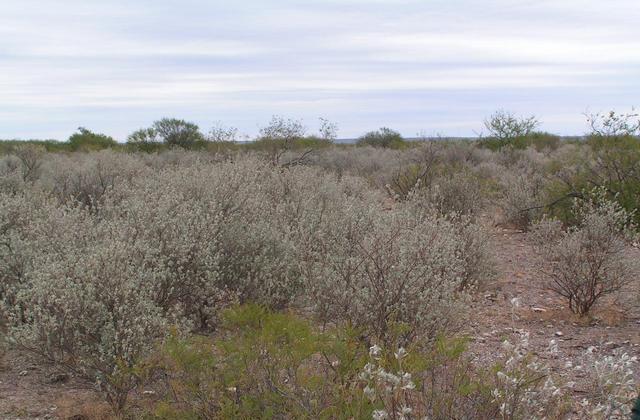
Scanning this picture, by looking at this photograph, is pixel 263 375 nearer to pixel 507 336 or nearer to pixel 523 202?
pixel 507 336

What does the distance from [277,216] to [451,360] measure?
4655 millimetres

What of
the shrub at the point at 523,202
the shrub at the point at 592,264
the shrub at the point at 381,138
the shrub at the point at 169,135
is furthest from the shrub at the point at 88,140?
the shrub at the point at 592,264

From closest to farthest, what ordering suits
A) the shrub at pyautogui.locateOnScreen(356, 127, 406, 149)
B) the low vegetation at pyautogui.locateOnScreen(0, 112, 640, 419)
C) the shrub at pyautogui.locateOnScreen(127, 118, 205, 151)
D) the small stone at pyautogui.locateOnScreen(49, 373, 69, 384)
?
the low vegetation at pyautogui.locateOnScreen(0, 112, 640, 419) < the small stone at pyautogui.locateOnScreen(49, 373, 69, 384) < the shrub at pyautogui.locateOnScreen(127, 118, 205, 151) < the shrub at pyautogui.locateOnScreen(356, 127, 406, 149)

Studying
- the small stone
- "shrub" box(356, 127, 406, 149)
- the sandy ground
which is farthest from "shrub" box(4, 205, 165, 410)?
"shrub" box(356, 127, 406, 149)

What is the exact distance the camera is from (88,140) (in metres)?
40.5

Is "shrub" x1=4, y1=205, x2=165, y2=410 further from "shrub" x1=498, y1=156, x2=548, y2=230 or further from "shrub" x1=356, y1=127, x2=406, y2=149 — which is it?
"shrub" x1=356, y1=127, x2=406, y2=149

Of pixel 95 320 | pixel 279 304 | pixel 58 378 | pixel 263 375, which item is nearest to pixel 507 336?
pixel 279 304

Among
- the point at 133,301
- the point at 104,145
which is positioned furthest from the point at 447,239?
the point at 104,145

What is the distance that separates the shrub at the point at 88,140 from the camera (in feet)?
130

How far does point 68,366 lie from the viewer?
5.35 meters

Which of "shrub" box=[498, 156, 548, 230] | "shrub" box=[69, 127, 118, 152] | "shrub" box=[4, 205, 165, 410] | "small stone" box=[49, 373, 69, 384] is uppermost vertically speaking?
"shrub" box=[69, 127, 118, 152]

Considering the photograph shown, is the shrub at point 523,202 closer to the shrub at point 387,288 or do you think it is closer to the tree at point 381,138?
Answer: the shrub at point 387,288

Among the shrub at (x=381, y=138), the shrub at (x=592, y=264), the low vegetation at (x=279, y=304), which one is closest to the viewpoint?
the low vegetation at (x=279, y=304)

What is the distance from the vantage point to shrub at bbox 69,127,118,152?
39509 millimetres
